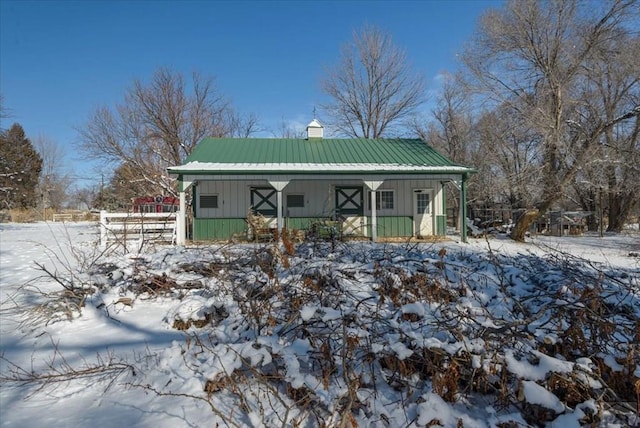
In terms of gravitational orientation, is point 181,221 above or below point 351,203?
below

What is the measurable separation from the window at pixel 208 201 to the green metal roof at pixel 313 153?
1.55 metres

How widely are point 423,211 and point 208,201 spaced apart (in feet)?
30.6

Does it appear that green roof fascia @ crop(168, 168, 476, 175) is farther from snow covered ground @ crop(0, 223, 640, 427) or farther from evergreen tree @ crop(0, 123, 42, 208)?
evergreen tree @ crop(0, 123, 42, 208)

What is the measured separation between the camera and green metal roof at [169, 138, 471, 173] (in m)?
15.0

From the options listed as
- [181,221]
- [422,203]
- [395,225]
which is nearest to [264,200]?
[181,221]

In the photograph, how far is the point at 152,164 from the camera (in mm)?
24344

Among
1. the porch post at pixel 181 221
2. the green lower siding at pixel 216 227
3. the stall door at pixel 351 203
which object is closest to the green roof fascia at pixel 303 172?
the porch post at pixel 181 221

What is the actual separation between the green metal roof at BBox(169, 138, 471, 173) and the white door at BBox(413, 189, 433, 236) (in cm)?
161

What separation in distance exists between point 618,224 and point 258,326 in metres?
27.4

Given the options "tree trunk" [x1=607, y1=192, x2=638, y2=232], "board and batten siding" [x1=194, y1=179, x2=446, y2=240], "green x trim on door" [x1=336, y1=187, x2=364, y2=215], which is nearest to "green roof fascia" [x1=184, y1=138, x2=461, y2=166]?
"board and batten siding" [x1=194, y1=179, x2=446, y2=240]

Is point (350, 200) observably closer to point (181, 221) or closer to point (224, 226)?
point (224, 226)

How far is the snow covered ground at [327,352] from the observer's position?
261 cm

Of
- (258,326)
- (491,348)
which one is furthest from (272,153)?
(491,348)

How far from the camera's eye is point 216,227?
1522cm
